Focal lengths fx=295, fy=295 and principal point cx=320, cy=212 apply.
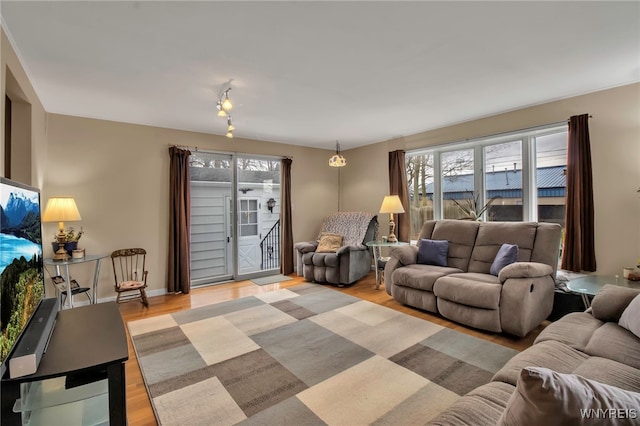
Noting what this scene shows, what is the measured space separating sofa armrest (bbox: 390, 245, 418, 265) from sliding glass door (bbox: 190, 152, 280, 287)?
256 cm

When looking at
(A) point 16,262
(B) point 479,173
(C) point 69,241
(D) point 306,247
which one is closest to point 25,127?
(C) point 69,241

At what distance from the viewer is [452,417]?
1158 millimetres

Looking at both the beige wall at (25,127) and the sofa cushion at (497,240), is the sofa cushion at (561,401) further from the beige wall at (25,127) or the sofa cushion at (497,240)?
the beige wall at (25,127)

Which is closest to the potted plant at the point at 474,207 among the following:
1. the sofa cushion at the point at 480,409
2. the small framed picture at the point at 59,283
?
the sofa cushion at the point at 480,409

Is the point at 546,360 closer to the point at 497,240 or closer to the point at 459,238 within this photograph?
the point at 497,240

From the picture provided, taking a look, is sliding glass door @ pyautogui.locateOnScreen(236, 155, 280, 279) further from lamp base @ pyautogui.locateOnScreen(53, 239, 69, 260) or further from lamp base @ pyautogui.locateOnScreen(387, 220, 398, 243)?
lamp base @ pyautogui.locateOnScreen(53, 239, 69, 260)

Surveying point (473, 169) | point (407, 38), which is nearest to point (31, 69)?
point (407, 38)

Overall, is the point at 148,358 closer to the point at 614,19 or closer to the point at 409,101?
the point at 409,101

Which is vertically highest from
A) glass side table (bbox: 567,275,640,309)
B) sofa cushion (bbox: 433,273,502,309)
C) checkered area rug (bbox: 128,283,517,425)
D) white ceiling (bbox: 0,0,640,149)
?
white ceiling (bbox: 0,0,640,149)

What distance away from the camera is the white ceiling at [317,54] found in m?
1.88

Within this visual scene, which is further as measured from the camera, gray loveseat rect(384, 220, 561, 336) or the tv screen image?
gray loveseat rect(384, 220, 561, 336)

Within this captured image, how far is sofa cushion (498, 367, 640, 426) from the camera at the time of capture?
663 mm

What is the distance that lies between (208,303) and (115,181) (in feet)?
7.02

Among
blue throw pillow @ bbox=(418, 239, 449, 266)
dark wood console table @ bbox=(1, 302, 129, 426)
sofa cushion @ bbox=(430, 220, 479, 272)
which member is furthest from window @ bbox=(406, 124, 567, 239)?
dark wood console table @ bbox=(1, 302, 129, 426)
